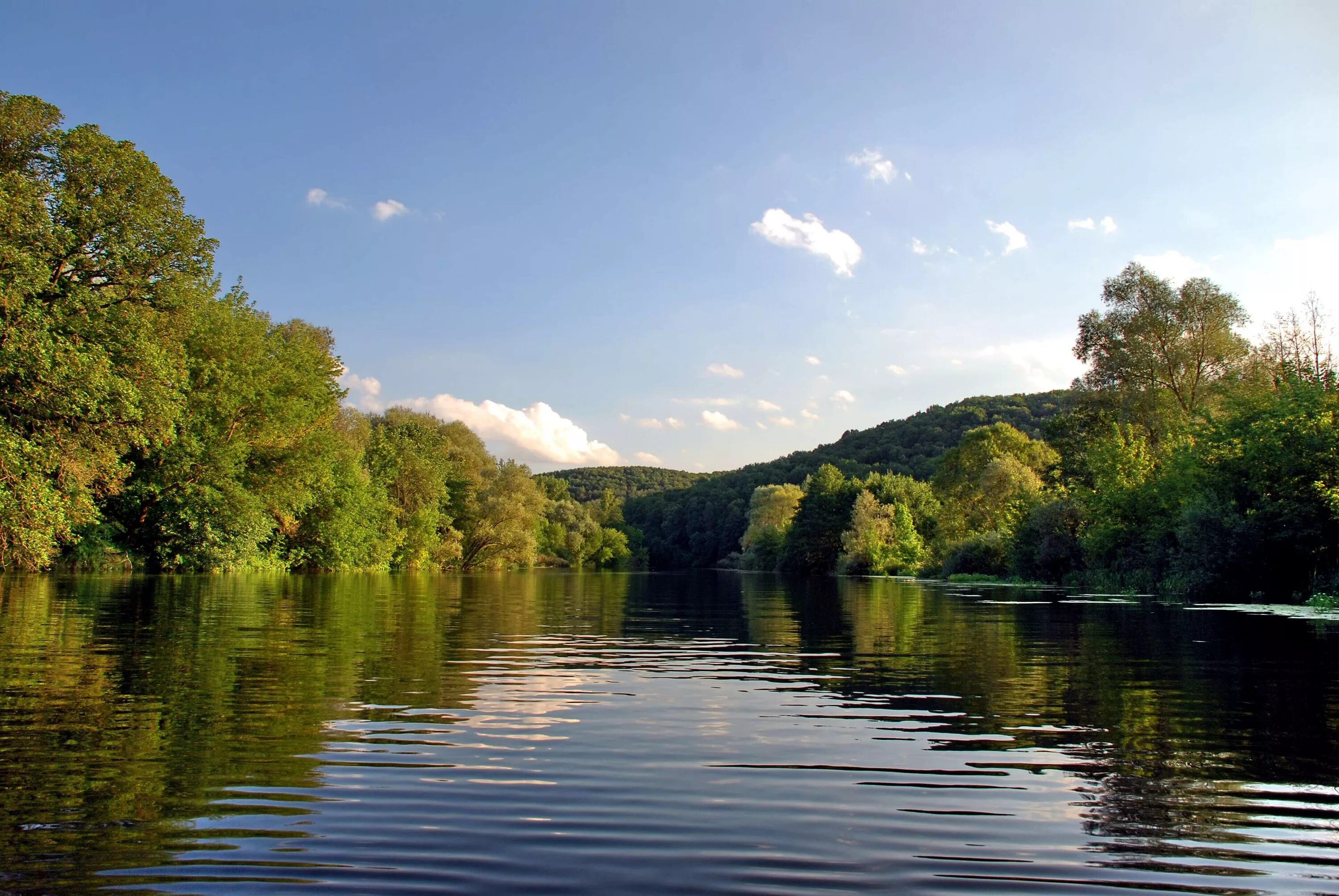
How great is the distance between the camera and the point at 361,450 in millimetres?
66312

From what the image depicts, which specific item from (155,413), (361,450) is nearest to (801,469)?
(361,450)

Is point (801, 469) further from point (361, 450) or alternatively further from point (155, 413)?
point (155, 413)

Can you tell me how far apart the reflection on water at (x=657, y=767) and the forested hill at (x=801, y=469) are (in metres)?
98.1

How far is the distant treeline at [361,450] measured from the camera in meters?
27.5

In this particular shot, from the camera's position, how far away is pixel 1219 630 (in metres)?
17.2

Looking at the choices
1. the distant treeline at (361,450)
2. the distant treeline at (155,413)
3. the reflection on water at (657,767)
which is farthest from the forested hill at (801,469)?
the reflection on water at (657,767)

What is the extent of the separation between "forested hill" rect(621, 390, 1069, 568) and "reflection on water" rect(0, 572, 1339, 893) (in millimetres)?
98070

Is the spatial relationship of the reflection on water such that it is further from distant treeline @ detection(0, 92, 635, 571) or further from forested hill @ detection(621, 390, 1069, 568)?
forested hill @ detection(621, 390, 1069, 568)

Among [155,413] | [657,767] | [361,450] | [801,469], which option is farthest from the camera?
[801,469]

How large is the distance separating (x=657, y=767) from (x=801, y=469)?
144 meters

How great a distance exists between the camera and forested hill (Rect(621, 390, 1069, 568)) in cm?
11938

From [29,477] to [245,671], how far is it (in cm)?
2084

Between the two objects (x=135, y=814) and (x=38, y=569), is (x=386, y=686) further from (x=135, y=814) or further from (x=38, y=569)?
(x=38, y=569)

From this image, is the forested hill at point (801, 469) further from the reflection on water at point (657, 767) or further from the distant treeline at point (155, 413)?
the reflection on water at point (657, 767)
